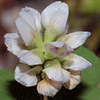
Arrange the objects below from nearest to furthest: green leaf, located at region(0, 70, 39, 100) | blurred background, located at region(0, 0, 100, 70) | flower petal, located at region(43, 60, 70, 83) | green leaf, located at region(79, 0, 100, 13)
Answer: flower petal, located at region(43, 60, 70, 83)
green leaf, located at region(0, 70, 39, 100)
blurred background, located at region(0, 0, 100, 70)
green leaf, located at region(79, 0, 100, 13)

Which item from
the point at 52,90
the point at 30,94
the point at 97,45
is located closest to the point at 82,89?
Result: the point at 30,94

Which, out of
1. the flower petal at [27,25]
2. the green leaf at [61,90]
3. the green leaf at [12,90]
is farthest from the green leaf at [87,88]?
the flower petal at [27,25]

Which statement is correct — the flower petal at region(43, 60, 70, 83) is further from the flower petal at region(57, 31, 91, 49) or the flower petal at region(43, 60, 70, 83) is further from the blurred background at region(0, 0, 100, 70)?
the blurred background at region(0, 0, 100, 70)

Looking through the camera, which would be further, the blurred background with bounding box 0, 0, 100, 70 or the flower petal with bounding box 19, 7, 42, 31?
the blurred background with bounding box 0, 0, 100, 70

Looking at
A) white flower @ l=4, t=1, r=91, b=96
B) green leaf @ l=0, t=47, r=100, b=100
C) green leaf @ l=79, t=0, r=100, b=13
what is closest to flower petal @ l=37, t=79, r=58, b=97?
white flower @ l=4, t=1, r=91, b=96

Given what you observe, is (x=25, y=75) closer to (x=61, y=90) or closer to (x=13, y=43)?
(x=13, y=43)

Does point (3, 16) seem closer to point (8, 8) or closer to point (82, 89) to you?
point (8, 8)

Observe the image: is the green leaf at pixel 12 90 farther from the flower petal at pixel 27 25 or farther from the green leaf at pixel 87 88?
the flower petal at pixel 27 25
